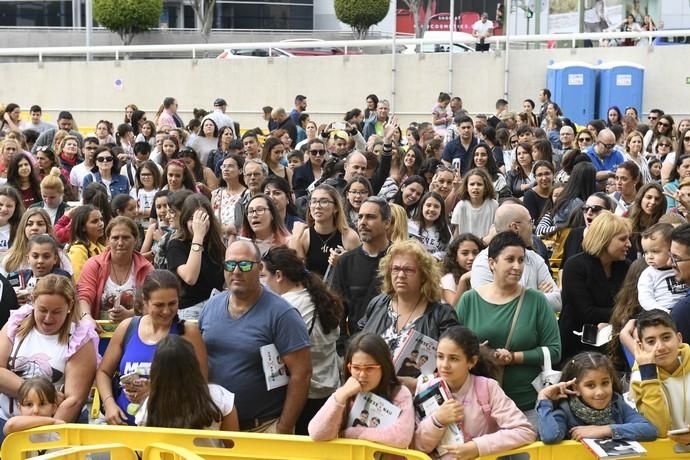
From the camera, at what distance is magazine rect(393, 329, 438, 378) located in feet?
20.3

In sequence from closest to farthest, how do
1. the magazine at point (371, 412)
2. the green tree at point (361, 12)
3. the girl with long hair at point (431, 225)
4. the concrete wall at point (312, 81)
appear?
the magazine at point (371, 412)
the girl with long hair at point (431, 225)
the concrete wall at point (312, 81)
the green tree at point (361, 12)

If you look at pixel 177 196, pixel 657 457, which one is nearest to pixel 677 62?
pixel 177 196

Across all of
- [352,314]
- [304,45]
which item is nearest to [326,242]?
[352,314]

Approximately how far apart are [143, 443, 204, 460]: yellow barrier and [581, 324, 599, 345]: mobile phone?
309 centimetres

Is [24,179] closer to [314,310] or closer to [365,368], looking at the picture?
[314,310]

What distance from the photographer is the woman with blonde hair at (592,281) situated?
7.36 metres

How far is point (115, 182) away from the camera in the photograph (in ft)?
42.9

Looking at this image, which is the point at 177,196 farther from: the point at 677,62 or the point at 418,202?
the point at 677,62

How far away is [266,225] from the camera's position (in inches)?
334

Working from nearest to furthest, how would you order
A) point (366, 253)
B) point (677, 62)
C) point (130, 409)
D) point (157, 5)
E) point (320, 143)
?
point (130, 409)
point (366, 253)
point (320, 143)
point (677, 62)
point (157, 5)

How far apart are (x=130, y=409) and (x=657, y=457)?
9.31ft

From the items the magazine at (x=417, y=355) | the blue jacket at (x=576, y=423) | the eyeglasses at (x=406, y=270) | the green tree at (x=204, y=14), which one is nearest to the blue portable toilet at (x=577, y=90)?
the eyeglasses at (x=406, y=270)

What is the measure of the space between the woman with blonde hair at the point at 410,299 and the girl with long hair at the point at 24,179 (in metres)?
6.13

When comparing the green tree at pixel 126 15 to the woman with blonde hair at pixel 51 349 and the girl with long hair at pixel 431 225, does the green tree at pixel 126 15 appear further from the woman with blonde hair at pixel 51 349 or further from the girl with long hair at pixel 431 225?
the woman with blonde hair at pixel 51 349
